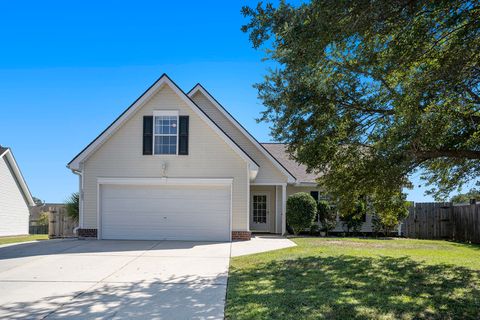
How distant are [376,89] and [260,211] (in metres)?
12.2

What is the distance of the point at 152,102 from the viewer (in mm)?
15398

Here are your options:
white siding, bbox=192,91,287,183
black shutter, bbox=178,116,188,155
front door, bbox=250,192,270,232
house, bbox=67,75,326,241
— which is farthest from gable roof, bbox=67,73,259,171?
front door, bbox=250,192,270,232

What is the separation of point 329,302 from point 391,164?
378cm

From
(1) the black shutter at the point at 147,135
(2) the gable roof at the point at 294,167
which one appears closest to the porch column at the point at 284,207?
(2) the gable roof at the point at 294,167

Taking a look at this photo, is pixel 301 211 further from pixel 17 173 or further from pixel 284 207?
pixel 17 173

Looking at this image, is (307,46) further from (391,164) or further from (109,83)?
(109,83)

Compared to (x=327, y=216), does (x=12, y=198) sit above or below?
above

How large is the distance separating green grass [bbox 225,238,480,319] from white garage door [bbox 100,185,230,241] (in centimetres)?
415

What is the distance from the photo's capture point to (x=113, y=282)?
772cm

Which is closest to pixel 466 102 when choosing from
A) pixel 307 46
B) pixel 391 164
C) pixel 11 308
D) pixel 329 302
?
pixel 391 164

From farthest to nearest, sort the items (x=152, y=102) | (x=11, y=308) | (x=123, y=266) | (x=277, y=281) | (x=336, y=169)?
(x=152, y=102) < (x=336, y=169) < (x=123, y=266) < (x=277, y=281) < (x=11, y=308)

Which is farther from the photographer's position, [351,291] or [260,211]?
[260,211]

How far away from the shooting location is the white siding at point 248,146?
18188mm

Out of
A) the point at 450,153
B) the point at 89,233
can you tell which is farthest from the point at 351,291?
the point at 89,233
